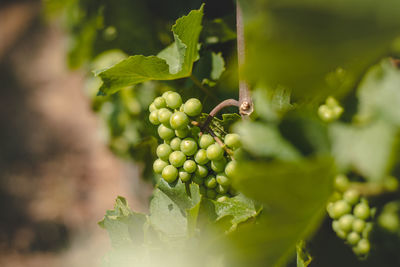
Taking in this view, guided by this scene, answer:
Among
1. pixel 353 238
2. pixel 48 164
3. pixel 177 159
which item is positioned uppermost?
pixel 177 159

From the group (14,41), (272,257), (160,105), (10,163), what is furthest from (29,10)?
(272,257)

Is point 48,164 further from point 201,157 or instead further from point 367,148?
point 367,148

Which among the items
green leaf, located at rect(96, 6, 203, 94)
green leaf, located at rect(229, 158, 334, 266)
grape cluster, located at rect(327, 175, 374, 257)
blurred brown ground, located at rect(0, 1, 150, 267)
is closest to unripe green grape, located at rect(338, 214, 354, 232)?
grape cluster, located at rect(327, 175, 374, 257)

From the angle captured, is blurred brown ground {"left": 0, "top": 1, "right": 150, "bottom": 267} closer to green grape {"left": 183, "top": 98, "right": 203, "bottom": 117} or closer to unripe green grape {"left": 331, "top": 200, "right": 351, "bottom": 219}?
green grape {"left": 183, "top": 98, "right": 203, "bottom": 117}

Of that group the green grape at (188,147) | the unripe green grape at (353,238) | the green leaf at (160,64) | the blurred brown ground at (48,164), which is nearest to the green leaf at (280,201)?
the unripe green grape at (353,238)

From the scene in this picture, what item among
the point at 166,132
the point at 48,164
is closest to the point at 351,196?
the point at 166,132

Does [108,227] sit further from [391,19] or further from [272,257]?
[391,19]

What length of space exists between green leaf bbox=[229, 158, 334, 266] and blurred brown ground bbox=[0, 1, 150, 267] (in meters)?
2.64

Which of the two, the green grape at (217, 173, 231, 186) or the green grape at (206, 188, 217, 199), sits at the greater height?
the green grape at (217, 173, 231, 186)

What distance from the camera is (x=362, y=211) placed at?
1.89ft

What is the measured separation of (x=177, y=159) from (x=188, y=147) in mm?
34

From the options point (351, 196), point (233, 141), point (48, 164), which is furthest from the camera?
point (48, 164)

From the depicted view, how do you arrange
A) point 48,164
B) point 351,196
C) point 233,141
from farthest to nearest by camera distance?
point 48,164, point 233,141, point 351,196

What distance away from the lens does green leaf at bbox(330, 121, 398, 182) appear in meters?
0.42
